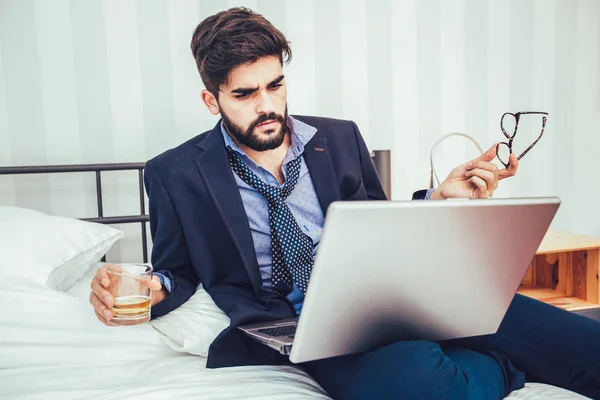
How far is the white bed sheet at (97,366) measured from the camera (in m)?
0.92

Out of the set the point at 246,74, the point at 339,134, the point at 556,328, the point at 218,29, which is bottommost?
the point at 556,328

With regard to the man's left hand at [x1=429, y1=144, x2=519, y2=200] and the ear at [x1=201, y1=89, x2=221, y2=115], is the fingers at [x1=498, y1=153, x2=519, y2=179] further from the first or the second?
the ear at [x1=201, y1=89, x2=221, y2=115]

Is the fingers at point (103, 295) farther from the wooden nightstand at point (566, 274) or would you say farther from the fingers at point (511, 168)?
the wooden nightstand at point (566, 274)

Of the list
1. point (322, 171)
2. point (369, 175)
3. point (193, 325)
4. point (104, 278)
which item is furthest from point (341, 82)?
point (104, 278)

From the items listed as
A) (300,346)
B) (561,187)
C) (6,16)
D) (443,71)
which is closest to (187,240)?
(300,346)

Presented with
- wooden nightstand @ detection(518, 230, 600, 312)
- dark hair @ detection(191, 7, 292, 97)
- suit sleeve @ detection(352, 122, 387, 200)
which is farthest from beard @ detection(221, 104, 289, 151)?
wooden nightstand @ detection(518, 230, 600, 312)

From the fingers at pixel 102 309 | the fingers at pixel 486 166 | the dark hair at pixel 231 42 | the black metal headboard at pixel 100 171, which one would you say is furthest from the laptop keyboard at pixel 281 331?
the black metal headboard at pixel 100 171

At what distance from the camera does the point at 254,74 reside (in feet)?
4.25

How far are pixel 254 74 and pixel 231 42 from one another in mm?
91

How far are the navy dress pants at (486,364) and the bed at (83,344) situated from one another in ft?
0.15

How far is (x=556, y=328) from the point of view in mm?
1045

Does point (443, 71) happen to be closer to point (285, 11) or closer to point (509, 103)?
point (509, 103)

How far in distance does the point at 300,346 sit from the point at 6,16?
5.64ft

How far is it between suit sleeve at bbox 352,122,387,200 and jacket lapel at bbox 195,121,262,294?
40 cm
